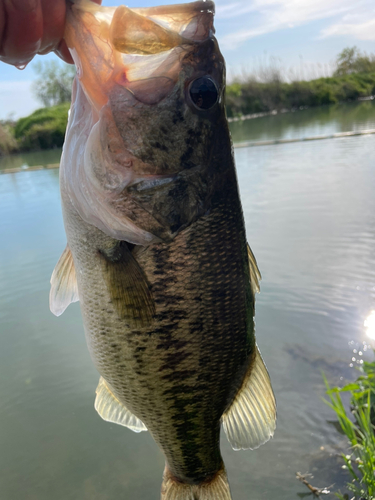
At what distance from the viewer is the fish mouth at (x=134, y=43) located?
3.66 feet

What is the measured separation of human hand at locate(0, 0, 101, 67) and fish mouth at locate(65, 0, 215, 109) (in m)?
0.05

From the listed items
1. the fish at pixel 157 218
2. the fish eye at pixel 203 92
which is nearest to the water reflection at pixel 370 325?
the fish at pixel 157 218

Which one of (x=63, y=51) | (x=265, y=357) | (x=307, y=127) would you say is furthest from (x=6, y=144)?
(x=63, y=51)

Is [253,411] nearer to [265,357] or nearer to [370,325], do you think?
[265,357]

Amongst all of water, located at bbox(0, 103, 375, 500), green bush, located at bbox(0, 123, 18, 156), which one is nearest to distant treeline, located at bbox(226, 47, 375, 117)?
green bush, located at bbox(0, 123, 18, 156)

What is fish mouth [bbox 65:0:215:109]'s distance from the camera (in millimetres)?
1116

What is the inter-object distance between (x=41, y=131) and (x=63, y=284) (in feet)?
99.1

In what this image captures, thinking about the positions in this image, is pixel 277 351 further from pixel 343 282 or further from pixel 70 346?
pixel 70 346

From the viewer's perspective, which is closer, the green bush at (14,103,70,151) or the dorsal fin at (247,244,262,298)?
the dorsal fin at (247,244,262,298)

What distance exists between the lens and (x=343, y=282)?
5.08 m

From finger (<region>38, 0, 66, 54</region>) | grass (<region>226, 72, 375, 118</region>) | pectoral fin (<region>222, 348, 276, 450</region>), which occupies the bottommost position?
pectoral fin (<region>222, 348, 276, 450</region>)

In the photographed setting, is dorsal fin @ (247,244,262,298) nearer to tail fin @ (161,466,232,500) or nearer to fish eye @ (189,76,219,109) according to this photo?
fish eye @ (189,76,219,109)

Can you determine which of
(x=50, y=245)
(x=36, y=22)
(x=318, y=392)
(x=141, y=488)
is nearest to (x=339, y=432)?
(x=318, y=392)

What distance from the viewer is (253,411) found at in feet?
5.53
